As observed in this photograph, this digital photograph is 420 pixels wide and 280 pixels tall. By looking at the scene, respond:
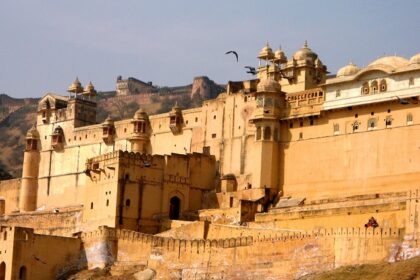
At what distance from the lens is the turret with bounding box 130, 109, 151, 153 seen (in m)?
61.1

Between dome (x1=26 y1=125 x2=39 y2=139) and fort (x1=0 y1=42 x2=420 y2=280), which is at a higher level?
dome (x1=26 y1=125 x2=39 y2=139)

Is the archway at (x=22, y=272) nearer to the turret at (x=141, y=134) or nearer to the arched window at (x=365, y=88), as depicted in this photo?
the turret at (x=141, y=134)

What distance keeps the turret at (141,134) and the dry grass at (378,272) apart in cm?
2178

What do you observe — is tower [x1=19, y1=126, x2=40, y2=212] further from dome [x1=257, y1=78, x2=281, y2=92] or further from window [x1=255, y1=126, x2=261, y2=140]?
dome [x1=257, y1=78, x2=281, y2=92]

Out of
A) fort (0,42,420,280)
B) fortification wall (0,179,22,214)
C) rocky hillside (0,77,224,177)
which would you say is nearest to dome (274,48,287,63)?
fort (0,42,420,280)

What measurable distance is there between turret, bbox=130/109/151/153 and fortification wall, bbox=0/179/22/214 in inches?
372

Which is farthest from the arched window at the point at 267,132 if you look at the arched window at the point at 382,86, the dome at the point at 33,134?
the dome at the point at 33,134

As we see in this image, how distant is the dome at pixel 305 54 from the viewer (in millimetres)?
57250

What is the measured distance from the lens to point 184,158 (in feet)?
181

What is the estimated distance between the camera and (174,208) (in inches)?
2131

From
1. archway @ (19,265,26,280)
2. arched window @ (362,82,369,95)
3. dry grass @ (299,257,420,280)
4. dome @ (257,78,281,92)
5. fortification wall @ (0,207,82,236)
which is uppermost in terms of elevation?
dome @ (257,78,281,92)

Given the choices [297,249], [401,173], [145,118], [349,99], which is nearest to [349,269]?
[297,249]

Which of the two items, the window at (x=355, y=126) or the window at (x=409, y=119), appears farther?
the window at (x=355, y=126)

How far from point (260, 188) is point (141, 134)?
1092cm
